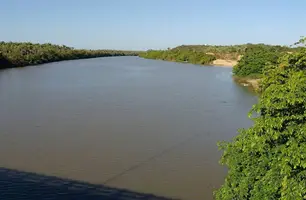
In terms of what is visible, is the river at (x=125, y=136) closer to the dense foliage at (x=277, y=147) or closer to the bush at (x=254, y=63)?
the dense foliage at (x=277, y=147)

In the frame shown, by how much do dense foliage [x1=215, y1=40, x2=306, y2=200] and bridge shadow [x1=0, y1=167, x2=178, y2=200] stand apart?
111 inches

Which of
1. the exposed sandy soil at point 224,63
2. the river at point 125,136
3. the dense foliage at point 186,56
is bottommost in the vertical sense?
the river at point 125,136

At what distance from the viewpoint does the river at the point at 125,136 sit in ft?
28.2

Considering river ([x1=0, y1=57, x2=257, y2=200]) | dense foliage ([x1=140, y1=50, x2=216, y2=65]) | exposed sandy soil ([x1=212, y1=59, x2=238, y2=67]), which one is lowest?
river ([x1=0, y1=57, x2=257, y2=200])

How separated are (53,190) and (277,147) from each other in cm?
470

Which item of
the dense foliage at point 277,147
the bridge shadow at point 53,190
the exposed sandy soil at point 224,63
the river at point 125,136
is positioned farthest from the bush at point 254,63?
the dense foliage at point 277,147

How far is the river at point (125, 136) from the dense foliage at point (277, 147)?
109 inches

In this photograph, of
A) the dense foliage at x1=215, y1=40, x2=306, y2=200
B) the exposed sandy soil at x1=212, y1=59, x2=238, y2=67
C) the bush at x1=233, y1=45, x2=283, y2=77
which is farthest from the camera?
the exposed sandy soil at x1=212, y1=59, x2=238, y2=67

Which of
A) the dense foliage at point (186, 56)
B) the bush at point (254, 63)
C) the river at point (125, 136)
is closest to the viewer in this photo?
the river at point (125, 136)

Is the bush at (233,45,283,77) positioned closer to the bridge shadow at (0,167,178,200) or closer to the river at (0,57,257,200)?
the river at (0,57,257,200)

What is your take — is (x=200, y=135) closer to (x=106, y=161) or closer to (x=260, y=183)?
(x=106, y=161)

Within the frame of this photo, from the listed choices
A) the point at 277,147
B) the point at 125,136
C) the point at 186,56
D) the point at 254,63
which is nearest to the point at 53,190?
the point at 277,147

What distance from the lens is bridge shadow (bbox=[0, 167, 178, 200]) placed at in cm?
718

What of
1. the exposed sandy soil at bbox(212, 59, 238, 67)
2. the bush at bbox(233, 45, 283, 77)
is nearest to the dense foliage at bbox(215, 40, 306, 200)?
the bush at bbox(233, 45, 283, 77)
